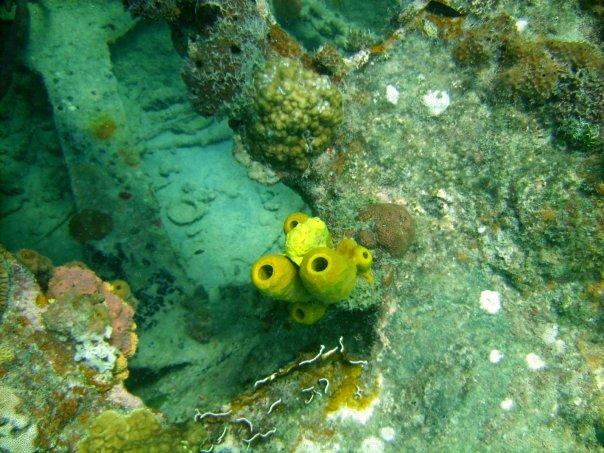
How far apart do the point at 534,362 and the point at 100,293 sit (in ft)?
14.1

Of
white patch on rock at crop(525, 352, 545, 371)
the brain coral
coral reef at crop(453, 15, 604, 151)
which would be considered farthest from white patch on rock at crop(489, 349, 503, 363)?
the brain coral

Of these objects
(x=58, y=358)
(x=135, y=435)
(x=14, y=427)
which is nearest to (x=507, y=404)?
(x=135, y=435)

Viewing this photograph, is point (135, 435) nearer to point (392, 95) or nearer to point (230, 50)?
point (230, 50)

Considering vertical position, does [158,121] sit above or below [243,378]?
above

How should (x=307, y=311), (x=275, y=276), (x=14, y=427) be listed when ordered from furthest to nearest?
(x=307, y=311) → (x=275, y=276) → (x=14, y=427)

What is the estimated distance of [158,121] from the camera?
20.6ft

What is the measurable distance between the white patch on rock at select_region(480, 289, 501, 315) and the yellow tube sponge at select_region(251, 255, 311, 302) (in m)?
1.88

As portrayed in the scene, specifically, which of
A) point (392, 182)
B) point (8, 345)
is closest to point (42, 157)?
point (8, 345)

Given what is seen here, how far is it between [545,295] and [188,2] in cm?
500

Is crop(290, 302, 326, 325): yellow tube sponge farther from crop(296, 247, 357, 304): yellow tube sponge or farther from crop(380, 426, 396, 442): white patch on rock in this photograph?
crop(380, 426, 396, 442): white patch on rock

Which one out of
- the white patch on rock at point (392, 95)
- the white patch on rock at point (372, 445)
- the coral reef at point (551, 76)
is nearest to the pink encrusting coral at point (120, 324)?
the white patch on rock at point (372, 445)

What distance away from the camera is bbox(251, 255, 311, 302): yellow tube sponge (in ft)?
10.6

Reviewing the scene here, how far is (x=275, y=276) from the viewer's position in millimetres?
3217

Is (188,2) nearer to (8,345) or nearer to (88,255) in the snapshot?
(88,255)
